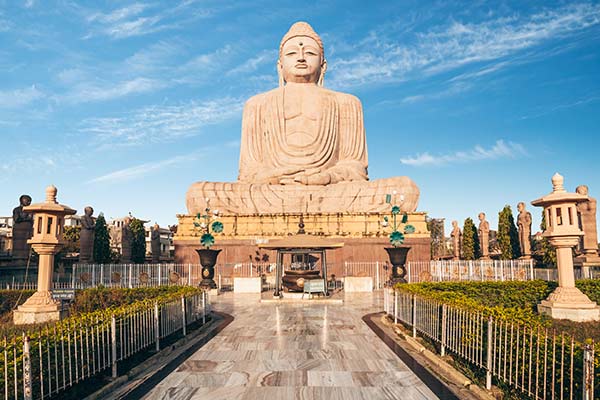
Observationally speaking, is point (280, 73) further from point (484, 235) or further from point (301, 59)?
point (484, 235)

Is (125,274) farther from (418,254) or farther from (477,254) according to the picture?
(477,254)

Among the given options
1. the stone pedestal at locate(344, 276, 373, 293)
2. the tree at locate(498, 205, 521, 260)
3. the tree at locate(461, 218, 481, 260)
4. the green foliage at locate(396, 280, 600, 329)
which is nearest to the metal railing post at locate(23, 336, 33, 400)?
the green foliage at locate(396, 280, 600, 329)

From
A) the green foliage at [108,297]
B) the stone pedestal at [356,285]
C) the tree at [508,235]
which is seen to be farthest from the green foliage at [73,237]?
the tree at [508,235]

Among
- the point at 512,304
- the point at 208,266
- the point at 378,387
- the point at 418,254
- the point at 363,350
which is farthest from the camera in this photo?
the point at 418,254

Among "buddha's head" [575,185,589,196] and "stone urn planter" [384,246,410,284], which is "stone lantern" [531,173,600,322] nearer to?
"stone urn planter" [384,246,410,284]

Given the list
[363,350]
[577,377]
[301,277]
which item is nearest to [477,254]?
[301,277]

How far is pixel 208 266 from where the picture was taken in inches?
710

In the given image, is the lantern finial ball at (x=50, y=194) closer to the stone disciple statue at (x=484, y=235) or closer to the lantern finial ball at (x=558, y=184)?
the lantern finial ball at (x=558, y=184)

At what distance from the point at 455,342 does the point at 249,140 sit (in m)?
23.5

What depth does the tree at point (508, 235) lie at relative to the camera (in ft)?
93.5

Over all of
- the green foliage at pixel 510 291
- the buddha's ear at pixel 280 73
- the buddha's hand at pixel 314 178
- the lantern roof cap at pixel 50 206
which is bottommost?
the green foliage at pixel 510 291

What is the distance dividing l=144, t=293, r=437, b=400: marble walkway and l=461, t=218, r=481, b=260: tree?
24.2 metres

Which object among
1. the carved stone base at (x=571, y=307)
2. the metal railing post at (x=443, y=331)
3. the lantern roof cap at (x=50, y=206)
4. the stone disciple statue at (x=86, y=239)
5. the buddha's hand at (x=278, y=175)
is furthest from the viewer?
the buddha's hand at (x=278, y=175)

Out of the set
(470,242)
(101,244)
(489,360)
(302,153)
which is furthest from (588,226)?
(101,244)
